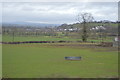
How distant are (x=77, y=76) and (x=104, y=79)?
1851 mm

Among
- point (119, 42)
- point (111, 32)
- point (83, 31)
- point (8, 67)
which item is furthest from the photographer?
point (111, 32)

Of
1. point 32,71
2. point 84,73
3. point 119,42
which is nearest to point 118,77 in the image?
point 84,73

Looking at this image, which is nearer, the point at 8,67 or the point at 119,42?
the point at 8,67

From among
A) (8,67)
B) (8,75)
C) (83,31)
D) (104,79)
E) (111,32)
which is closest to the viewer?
(104,79)

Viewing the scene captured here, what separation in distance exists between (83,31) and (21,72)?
174 ft

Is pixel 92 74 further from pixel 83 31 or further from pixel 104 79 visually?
pixel 83 31

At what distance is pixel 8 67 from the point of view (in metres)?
21.4

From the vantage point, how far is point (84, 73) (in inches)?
738

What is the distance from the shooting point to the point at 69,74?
18.3 meters

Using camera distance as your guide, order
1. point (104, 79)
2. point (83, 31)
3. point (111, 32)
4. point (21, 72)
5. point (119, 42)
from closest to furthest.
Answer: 1. point (104, 79)
2. point (21, 72)
3. point (119, 42)
4. point (83, 31)
5. point (111, 32)

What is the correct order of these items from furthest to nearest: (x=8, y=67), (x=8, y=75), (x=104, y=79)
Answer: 1. (x=8, y=67)
2. (x=8, y=75)
3. (x=104, y=79)

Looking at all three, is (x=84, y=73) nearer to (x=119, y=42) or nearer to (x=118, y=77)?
(x=118, y=77)

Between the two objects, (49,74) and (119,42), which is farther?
(119,42)

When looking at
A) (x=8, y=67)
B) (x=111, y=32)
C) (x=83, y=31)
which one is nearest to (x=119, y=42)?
(x=83, y=31)
